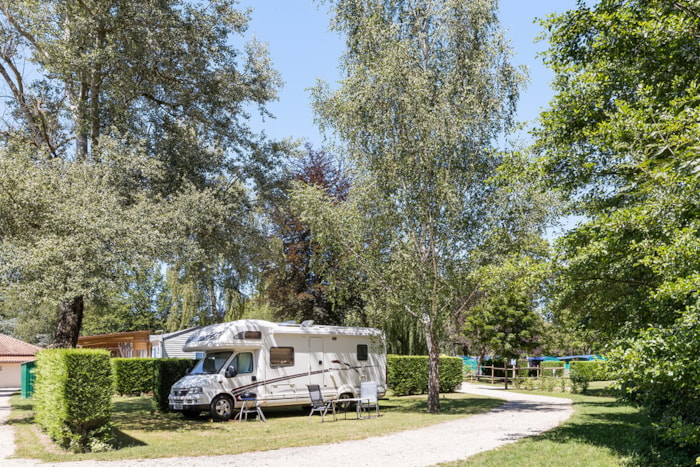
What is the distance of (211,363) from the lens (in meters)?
14.8

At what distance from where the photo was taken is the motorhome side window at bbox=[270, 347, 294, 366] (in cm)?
1491

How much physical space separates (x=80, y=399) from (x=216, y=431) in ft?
11.2

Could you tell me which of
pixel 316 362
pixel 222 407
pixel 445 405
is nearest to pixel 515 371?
pixel 445 405

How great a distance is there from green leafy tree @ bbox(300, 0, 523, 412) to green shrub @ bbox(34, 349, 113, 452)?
780 centimetres

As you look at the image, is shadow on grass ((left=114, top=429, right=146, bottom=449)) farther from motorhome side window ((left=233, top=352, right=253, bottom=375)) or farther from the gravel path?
motorhome side window ((left=233, top=352, right=253, bottom=375))

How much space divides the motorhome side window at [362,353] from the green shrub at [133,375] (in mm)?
9451

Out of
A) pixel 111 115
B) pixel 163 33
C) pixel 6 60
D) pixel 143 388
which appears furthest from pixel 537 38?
pixel 143 388

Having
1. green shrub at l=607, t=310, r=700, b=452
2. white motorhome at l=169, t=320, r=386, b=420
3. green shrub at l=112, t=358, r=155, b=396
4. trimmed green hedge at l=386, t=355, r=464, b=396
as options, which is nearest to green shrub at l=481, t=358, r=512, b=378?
trimmed green hedge at l=386, t=355, r=464, b=396

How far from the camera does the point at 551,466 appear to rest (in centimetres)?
743

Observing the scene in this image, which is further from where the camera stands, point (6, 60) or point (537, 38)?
point (6, 60)

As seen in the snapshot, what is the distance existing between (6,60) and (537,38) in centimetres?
1420

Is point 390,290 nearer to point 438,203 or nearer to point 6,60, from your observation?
point 438,203

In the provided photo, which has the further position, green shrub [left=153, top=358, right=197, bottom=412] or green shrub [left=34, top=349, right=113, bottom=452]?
green shrub [left=153, top=358, right=197, bottom=412]

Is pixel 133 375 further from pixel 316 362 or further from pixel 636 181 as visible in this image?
pixel 636 181
